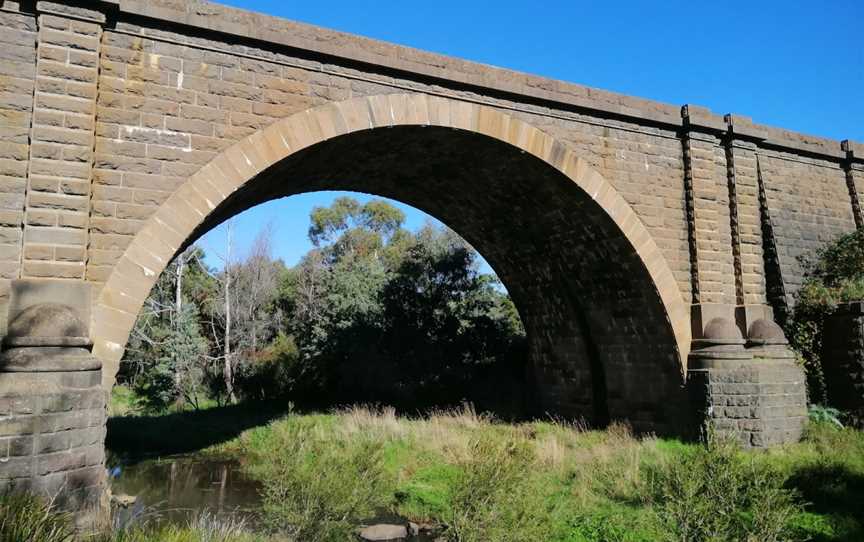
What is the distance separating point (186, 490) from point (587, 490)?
6282 millimetres

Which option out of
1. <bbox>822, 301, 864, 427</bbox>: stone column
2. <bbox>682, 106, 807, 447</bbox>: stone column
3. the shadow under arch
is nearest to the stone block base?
<bbox>682, 106, 807, 447</bbox>: stone column

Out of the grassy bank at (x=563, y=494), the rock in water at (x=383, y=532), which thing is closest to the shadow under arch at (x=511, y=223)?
the grassy bank at (x=563, y=494)

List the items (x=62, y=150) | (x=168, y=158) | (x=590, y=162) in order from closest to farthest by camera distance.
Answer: (x=62, y=150) → (x=168, y=158) → (x=590, y=162)

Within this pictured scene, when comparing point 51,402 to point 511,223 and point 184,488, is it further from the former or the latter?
point 511,223

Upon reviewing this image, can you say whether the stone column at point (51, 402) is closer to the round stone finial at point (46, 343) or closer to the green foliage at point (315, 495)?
the round stone finial at point (46, 343)

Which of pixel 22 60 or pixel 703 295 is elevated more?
pixel 22 60

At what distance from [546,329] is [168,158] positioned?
29.9 ft

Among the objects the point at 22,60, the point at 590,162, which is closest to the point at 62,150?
the point at 22,60

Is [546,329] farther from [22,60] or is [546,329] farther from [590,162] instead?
[22,60]

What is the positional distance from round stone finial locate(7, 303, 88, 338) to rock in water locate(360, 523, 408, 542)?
12.7ft

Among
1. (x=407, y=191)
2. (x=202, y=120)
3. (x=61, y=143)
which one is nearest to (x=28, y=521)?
(x=61, y=143)

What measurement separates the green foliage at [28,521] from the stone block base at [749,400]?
28.9ft

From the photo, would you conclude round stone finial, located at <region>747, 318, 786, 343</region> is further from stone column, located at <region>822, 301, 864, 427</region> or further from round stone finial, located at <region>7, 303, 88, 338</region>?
round stone finial, located at <region>7, 303, 88, 338</region>

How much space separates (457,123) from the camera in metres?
9.36
